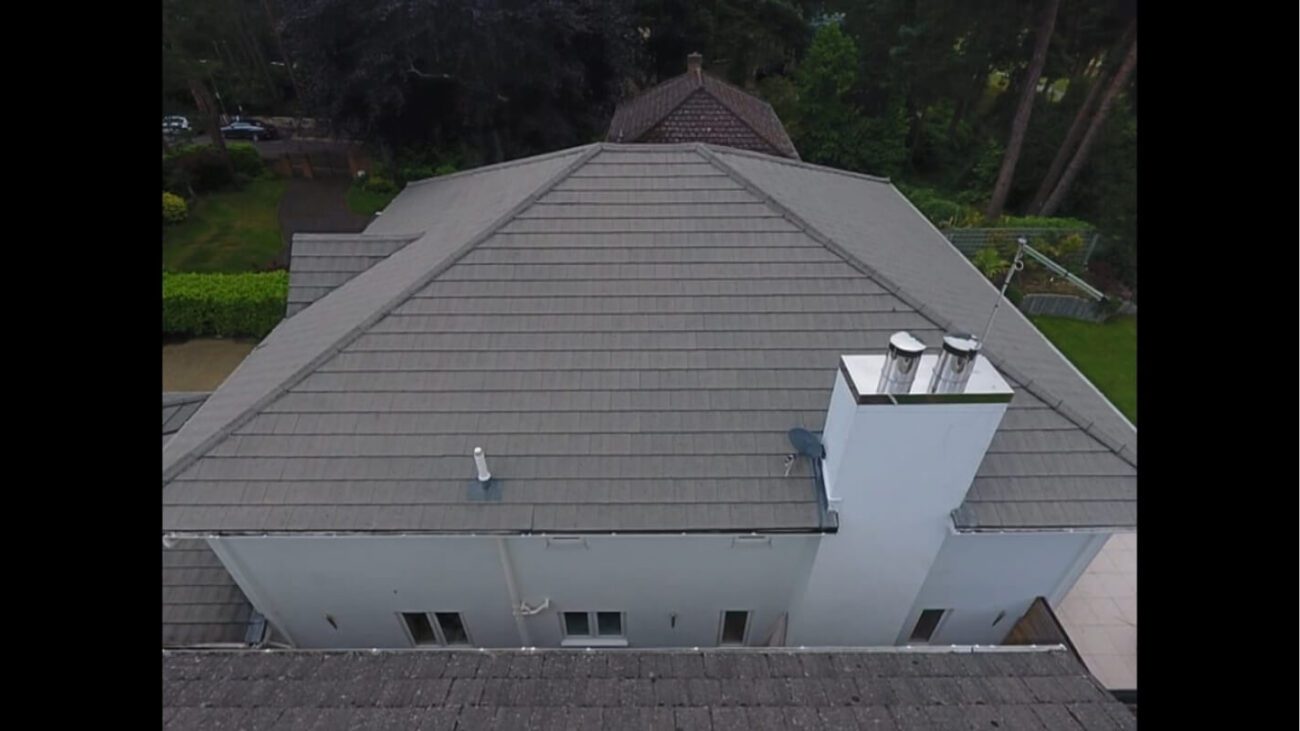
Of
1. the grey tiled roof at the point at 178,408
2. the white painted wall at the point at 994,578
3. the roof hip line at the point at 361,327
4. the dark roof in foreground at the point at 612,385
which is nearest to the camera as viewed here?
the dark roof in foreground at the point at 612,385

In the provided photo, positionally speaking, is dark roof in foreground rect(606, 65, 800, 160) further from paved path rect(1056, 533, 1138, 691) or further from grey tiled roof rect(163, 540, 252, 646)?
grey tiled roof rect(163, 540, 252, 646)

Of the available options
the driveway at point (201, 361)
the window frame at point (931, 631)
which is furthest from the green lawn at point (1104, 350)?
the driveway at point (201, 361)

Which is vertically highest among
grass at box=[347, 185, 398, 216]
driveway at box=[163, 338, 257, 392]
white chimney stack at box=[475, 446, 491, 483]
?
white chimney stack at box=[475, 446, 491, 483]

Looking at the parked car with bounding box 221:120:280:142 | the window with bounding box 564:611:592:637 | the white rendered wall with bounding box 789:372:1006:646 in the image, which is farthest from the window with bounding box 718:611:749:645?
the parked car with bounding box 221:120:280:142

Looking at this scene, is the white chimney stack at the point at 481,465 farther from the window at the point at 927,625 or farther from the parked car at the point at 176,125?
the parked car at the point at 176,125
